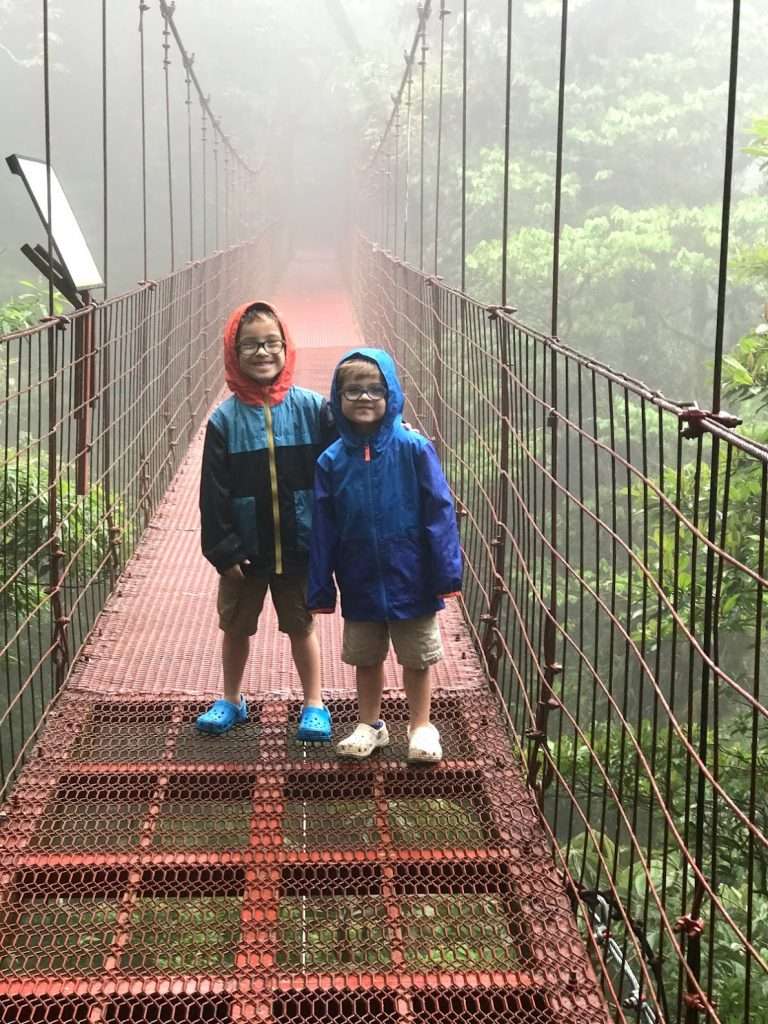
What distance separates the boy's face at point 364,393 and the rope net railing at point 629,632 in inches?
9.8

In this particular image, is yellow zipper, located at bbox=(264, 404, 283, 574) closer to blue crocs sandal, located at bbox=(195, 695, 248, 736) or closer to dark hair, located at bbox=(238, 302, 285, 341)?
dark hair, located at bbox=(238, 302, 285, 341)

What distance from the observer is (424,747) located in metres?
1.95

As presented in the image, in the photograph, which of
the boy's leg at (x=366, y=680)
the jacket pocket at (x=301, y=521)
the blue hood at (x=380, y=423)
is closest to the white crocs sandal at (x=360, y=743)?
the boy's leg at (x=366, y=680)

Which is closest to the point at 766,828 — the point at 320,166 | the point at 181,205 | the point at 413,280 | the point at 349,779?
the point at 349,779

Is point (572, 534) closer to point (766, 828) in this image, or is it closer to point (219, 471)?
point (766, 828)

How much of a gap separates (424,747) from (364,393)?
589 mm

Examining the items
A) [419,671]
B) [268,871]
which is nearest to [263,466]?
[419,671]

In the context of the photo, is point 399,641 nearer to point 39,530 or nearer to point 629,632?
point 629,632

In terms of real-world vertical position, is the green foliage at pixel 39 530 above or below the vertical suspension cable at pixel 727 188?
below

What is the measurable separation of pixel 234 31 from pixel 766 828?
80.9 ft

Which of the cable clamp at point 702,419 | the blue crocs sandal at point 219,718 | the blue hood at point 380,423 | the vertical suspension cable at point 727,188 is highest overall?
the vertical suspension cable at point 727,188

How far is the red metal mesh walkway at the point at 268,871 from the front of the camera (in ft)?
4.75

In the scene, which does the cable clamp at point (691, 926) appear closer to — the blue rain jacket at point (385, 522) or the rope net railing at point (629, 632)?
the rope net railing at point (629, 632)

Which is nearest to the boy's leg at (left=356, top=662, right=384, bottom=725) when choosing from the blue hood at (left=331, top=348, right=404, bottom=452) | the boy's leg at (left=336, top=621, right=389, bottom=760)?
the boy's leg at (left=336, top=621, right=389, bottom=760)
